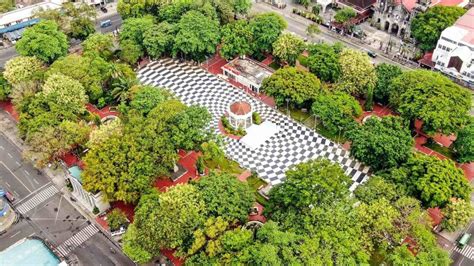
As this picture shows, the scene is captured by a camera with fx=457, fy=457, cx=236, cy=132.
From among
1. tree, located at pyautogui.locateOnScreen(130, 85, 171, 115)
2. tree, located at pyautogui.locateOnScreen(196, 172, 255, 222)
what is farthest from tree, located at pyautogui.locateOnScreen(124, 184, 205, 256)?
tree, located at pyautogui.locateOnScreen(130, 85, 171, 115)

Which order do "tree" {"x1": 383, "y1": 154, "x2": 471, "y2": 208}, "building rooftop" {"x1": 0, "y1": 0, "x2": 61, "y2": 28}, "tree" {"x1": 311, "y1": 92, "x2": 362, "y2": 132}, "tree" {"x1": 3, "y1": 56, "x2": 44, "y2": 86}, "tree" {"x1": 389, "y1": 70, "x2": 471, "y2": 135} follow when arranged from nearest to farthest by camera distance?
"tree" {"x1": 383, "y1": 154, "x2": 471, "y2": 208}
"tree" {"x1": 389, "y1": 70, "x2": 471, "y2": 135}
"tree" {"x1": 311, "y1": 92, "x2": 362, "y2": 132}
"tree" {"x1": 3, "y1": 56, "x2": 44, "y2": 86}
"building rooftop" {"x1": 0, "y1": 0, "x2": 61, "y2": 28}

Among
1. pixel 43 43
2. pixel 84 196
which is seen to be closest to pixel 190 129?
A: pixel 84 196

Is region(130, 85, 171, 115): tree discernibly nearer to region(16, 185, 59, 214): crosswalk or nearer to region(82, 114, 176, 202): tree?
region(82, 114, 176, 202): tree

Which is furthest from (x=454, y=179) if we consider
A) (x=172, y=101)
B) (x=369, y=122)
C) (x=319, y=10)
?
(x=319, y=10)

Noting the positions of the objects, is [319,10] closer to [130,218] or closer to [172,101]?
[172,101]

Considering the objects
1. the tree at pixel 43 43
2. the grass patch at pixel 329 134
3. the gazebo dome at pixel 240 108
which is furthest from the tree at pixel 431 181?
the tree at pixel 43 43

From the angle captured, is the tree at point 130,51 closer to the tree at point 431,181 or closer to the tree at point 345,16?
the tree at point 345,16
